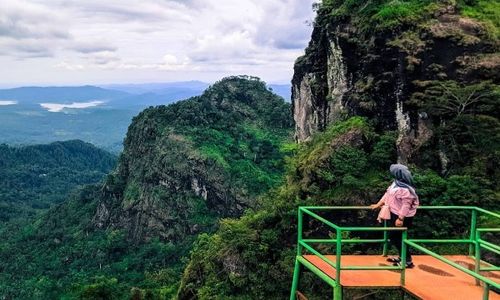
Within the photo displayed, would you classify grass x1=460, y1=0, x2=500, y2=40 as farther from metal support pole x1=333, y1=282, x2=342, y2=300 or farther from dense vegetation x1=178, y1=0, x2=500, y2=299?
metal support pole x1=333, y1=282, x2=342, y2=300

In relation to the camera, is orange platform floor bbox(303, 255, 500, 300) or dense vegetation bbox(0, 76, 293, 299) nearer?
orange platform floor bbox(303, 255, 500, 300)

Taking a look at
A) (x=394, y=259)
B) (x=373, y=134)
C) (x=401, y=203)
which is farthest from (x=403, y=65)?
(x=394, y=259)

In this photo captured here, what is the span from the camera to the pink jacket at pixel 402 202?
8.93 m

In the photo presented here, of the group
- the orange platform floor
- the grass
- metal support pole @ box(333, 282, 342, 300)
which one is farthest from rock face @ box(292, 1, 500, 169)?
metal support pole @ box(333, 282, 342, 300)

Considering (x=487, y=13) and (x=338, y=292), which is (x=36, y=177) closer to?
(x=487, y=13)

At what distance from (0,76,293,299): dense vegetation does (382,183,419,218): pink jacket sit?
52.9 meters

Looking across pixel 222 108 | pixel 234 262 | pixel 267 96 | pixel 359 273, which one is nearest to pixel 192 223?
pixel 222 108

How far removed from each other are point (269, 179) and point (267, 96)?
21.7 m

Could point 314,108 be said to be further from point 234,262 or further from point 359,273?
point 359,273

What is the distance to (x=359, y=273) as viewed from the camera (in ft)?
27.6

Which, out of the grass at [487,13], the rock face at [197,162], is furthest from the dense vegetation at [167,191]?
the grass at [487,13]

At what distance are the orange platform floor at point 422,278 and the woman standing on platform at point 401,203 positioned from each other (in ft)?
1.27

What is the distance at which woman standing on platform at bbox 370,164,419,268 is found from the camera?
893 cm

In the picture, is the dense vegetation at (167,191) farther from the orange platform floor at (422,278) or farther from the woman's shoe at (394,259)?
the woman's shoe at (394,259)
